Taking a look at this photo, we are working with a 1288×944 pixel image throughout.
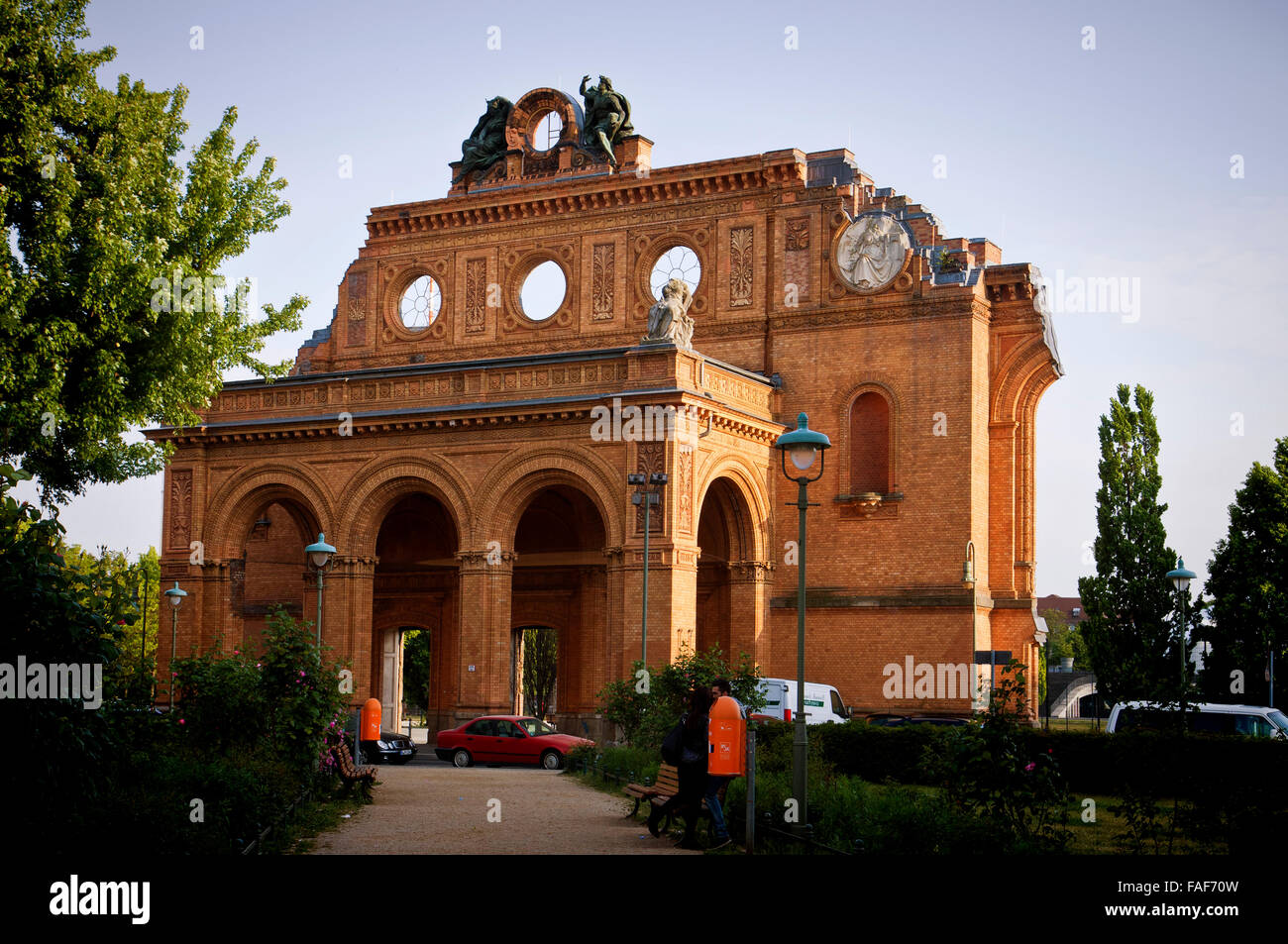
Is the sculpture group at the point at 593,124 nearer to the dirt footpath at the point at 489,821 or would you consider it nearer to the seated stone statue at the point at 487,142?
the seated stone statue at the point at 487,142

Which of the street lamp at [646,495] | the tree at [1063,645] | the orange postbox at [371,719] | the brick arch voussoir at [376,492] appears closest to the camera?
the orange postbox at [371,719]

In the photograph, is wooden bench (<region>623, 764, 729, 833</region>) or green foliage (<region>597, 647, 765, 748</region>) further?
green foliage (<region>597, 647, 765, 748</region>)

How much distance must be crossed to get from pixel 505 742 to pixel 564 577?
866cm

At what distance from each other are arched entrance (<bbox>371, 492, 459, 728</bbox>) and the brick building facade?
15 centimetres

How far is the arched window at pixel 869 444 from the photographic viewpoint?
38.4 metres

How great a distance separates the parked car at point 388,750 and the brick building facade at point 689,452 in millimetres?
1797

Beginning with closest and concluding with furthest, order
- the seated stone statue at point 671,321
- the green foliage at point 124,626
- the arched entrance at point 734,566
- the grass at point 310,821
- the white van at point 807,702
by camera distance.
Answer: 1. the green foliage at point 124,626
2. the grass at point 310,821
3. the white van at point 807,702
4. the seated stone statue at point 671,321
5. the arched entrance at point 734,566

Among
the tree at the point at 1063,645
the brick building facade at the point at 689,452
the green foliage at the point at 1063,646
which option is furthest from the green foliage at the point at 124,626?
the green foliage at the point at 1063,646

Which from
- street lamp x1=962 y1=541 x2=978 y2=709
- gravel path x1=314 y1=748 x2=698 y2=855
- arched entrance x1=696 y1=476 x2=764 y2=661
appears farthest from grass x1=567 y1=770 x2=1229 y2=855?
arched entrance x1=696 y1=476 x2=764 y2=661

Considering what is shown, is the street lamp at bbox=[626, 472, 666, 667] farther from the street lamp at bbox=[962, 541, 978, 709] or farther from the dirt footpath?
the street lamp at bbox=[962, 541, 978, 709]

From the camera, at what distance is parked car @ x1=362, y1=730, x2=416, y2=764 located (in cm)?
3297
